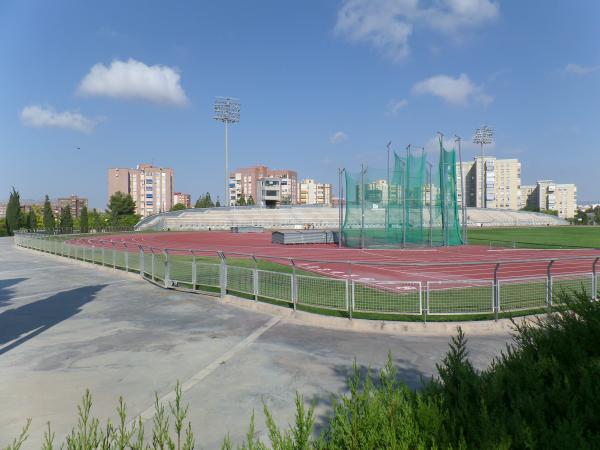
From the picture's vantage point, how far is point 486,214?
92.0 m

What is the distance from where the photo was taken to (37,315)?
930 cm

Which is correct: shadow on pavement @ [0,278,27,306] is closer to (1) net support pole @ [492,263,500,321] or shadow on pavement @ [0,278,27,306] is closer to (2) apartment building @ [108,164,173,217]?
(1) net support pole @ [492,263,500,321]

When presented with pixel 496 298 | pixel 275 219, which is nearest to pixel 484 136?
pixel 275 219

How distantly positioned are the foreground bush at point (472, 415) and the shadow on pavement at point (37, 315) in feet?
21.1

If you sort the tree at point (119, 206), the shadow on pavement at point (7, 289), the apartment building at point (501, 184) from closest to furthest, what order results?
the shadow on pavement at point (7, 289)
the tree at point (119, 206)
the apartment building at point (501, 184)

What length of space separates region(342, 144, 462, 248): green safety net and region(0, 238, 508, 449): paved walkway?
19.7 m

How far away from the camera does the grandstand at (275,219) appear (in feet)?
240

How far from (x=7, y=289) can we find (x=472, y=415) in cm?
1519

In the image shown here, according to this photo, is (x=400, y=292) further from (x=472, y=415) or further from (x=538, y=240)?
(x=538, y=240)

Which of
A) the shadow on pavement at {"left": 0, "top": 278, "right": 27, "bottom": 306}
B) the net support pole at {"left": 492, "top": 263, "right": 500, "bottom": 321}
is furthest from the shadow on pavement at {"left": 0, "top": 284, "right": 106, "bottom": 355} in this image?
the net support pole at {"left": 492, "top": 263, "right": 500, "bottom": 321}

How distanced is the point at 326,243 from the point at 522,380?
112 feet

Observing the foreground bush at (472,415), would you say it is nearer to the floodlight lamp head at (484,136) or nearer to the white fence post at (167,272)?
the white fence post at (167,272)

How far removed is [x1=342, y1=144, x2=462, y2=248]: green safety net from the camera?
28188mm

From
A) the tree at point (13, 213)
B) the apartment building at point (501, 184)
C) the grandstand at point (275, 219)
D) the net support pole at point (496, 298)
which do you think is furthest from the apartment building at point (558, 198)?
the net support pole at point (496, 298)
